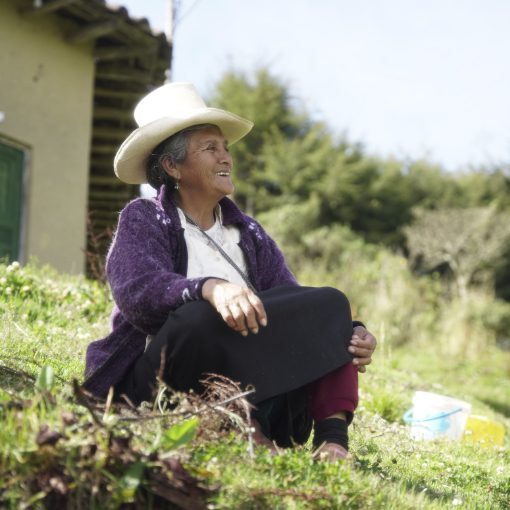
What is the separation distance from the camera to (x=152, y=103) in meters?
3.77

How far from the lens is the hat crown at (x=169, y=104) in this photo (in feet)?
12.1

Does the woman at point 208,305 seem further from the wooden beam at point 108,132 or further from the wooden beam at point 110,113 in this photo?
the wooden beam at point 108,132

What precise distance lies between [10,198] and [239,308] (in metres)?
6.38

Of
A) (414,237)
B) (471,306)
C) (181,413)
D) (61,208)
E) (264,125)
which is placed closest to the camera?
(181,413)

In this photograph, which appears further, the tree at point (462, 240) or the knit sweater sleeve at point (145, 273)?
the tree at point (462, 240)

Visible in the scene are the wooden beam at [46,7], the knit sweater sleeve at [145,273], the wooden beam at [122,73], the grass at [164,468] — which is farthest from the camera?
the wooden beam at [122,73]

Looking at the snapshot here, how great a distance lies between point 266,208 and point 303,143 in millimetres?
2644

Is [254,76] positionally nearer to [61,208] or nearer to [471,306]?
[471,306]

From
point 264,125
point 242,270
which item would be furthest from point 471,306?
point 242,270

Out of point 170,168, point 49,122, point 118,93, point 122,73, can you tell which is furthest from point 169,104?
point 118,93

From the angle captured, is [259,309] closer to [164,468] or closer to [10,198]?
[164,468]

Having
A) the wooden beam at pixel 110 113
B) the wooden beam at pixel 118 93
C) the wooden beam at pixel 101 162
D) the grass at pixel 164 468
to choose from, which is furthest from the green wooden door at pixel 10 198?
the grass at pixel 164 468

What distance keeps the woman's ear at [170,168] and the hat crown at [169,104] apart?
0.19m

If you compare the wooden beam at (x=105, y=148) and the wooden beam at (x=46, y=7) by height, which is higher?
the wooden beam at (x=46, y=7)
